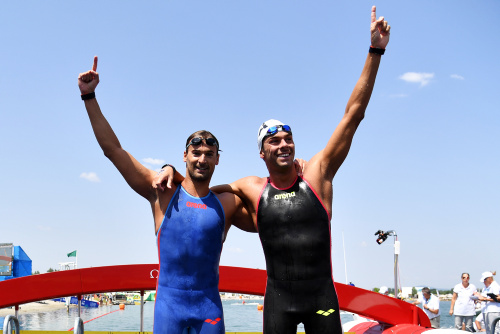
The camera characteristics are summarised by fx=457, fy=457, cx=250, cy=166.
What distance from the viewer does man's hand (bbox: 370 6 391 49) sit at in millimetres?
3836

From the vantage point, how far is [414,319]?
6.86m

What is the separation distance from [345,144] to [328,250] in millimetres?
895

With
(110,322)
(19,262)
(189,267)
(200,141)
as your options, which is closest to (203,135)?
(200,141)

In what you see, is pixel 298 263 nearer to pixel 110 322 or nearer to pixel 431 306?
pixel 431 306

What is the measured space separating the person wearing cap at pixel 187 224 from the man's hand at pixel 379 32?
64.5 inches

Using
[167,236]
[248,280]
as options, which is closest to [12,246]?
[248,280]

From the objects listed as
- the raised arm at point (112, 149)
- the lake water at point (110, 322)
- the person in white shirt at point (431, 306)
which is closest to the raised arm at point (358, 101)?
the raised arm at point (112, 149)

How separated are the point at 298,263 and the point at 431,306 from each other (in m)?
8.16

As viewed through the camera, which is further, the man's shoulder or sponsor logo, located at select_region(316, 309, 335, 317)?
the man's shoulder

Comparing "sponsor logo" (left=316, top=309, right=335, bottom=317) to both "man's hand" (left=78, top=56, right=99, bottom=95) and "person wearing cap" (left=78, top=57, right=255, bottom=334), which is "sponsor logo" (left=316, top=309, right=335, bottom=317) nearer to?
"person wearing cap" (left=78, top=57, right=255, bottom=334)

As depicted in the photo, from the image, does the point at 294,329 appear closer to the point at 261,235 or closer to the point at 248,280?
the point at 261,235

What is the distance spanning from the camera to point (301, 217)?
12.1ft

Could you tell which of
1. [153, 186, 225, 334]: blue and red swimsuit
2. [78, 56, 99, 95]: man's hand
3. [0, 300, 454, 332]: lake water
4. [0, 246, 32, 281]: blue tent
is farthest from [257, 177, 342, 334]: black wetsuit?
[0, 246, 32, 281]: blue tent

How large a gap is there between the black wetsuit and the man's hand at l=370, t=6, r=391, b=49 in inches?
52.5
